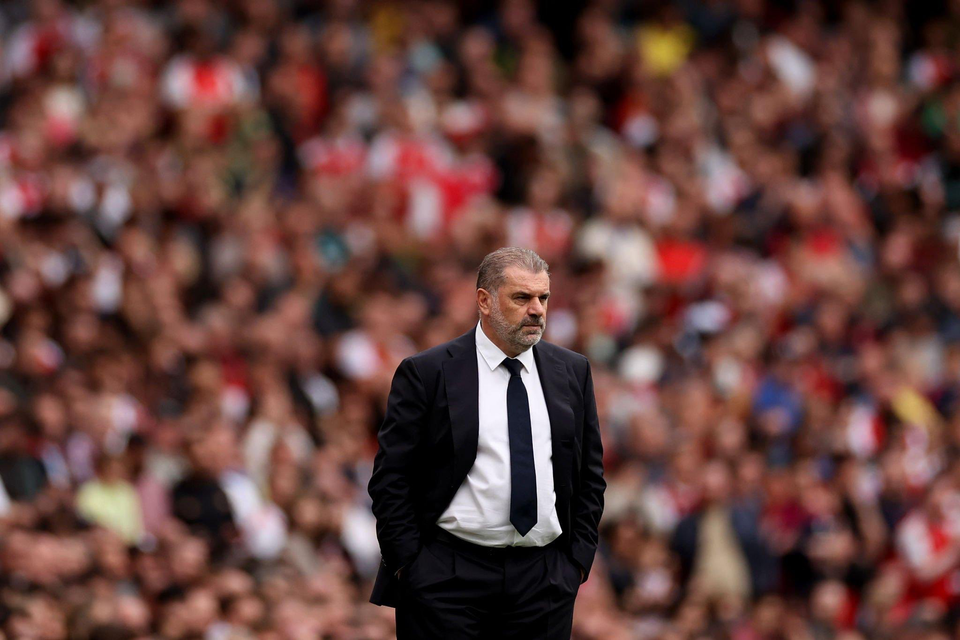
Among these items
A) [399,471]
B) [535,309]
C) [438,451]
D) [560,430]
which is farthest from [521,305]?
[399,471]

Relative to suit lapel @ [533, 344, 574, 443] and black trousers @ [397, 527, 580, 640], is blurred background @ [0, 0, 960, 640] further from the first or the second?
suit lapel @ [533, 344, 574, 443]

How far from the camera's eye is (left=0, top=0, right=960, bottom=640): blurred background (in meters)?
9.64

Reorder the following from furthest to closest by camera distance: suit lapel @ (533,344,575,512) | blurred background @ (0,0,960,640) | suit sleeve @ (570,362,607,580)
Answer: blurred background @ (0,0,960,640) → suit sleeve @ (570,362,607,580) → suit lapel @ (533,344,575,512)

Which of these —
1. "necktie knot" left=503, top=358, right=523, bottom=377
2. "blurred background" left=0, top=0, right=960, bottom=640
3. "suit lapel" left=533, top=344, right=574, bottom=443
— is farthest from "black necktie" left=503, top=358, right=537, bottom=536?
"blurred background" left=0, top=0, right=960, bottom=640

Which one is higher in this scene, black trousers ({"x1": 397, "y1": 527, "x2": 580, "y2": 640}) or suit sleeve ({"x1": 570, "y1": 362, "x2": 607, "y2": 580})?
suit sleeve ({"x1": 570, "y1": 362, "x2": 607, "y2": 580})

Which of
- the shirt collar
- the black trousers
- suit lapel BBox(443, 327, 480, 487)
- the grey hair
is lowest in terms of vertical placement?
the black trousers

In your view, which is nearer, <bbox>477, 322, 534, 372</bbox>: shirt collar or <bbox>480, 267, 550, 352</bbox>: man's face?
<bbox>480, 267, 550, 352</bbox>: man's face

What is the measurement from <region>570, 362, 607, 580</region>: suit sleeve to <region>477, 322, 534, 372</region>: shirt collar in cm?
29

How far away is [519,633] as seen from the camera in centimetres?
558

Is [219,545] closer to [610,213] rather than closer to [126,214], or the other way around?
[126,214]

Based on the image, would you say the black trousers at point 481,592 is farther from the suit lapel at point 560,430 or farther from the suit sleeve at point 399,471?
the suit lapel at point 560,430

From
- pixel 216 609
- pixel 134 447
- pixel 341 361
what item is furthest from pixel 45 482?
pixel 341 361

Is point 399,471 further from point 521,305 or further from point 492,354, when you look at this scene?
point 521,305

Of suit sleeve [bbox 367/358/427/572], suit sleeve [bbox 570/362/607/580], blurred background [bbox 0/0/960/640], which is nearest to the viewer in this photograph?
suit sleeve [bbox 367/358/427/572]
